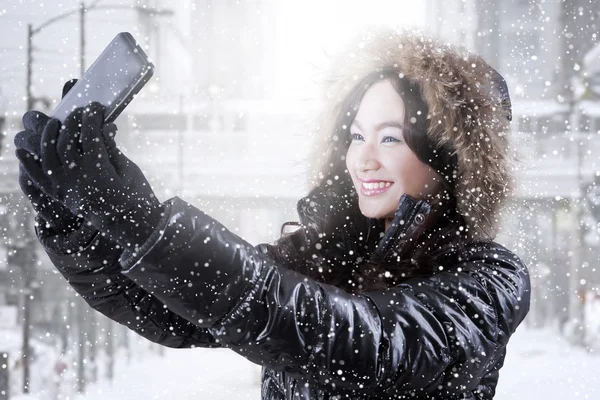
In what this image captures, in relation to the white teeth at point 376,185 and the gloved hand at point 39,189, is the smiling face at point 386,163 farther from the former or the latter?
the gloved hand at point 39,189

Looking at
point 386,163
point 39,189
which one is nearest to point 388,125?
point 386,163

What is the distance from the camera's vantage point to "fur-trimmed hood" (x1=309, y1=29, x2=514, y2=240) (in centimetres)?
126

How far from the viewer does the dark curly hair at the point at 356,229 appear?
1245mm

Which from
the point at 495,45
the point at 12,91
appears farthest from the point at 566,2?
the point at 12,91

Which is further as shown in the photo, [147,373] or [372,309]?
[147,373]

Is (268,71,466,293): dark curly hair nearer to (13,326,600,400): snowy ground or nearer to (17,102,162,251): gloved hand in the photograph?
(17,102,162,251): gloved hand

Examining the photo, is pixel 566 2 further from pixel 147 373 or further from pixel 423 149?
pixel 423 149

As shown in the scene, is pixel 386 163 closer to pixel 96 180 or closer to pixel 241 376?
pixel 96 180

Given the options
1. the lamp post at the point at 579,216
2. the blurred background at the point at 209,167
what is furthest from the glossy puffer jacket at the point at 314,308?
the lamp post at the point at 579,216

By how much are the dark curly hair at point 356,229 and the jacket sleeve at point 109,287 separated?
0.28 metres

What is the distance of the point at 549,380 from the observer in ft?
51.9

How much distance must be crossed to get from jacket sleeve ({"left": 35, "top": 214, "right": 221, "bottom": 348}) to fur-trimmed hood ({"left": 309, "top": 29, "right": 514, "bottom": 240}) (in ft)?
1.96

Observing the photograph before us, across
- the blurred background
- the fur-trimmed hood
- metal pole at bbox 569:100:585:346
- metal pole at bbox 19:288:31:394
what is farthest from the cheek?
metal pole at bbox 569:100:585:346

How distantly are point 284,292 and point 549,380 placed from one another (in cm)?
1667
